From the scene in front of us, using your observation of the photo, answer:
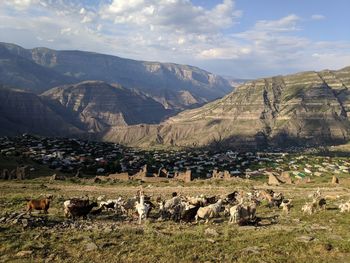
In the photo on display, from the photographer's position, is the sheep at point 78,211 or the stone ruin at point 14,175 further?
the stone ruin at point 14,175

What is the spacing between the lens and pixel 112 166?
296 feet

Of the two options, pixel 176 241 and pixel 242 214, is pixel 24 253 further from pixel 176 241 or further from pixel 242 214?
pixel 242 214

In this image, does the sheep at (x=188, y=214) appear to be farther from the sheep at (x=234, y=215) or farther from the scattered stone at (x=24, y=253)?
the scattered stone at (x=24, y=253)

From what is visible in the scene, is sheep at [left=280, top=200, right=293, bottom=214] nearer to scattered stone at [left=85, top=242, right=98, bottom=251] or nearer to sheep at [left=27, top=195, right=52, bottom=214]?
scattered stone at [left=85, top=242, right=98, bottom=251]

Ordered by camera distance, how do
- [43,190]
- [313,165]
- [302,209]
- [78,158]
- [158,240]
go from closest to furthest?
[158,240] < [302,209] < [43,190] < [78,158] < [313,165]

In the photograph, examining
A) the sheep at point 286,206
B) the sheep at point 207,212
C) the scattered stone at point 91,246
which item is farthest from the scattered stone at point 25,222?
the sheep at point 286,206

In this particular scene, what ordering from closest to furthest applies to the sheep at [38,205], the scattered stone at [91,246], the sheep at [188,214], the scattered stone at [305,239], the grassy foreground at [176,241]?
1. the grassy foreground at [176,241]
2. the scattered stone at [91,246]
3. the scattered stone at [305,239]
4. the sheep at [188,214]
5. the sheep at [38,205]

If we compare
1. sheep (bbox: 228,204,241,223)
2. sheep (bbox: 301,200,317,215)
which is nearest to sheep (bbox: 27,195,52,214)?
sheep (bbox: 228,204,241,223)

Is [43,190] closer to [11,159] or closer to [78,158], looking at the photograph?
[11,159]

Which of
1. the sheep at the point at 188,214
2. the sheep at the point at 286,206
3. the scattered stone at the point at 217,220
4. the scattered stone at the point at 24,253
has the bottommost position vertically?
the sheep at the point at 286,206

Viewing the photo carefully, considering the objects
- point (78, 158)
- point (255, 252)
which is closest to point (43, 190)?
point (255, 252)

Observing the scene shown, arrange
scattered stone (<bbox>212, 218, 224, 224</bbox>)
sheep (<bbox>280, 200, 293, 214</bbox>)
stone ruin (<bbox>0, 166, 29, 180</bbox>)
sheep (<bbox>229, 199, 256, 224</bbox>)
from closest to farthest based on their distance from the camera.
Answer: sheep (<bbox>229, 199, 256, 224</bbox>), scattered stone (<bbox>212, 218, 224, 224</bbox>), sheep (<bbox>280, 200, 293, 214</bbox>), stone ruin (<bbox>0, 166, 29, 180</bbox>)

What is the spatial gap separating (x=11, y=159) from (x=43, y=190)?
35.0 metres

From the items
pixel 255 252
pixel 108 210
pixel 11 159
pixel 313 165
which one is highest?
pixel 255 252
